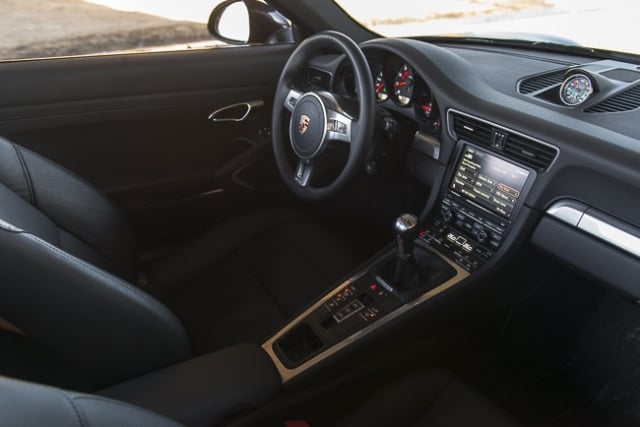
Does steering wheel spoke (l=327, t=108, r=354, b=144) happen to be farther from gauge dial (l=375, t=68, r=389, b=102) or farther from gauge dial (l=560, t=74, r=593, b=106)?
gauge dial (l=560, t=74, r=593, b=106)

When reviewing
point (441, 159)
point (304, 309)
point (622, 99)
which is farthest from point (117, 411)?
point (622, 99)

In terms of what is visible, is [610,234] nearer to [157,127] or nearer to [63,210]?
[63,210]

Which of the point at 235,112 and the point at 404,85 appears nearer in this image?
the point at 404,85

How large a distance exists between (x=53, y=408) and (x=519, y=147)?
1086 mm

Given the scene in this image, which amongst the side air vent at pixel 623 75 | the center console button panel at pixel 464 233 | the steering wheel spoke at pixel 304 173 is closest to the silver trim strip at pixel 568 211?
the center console button panel at pixel 464 233

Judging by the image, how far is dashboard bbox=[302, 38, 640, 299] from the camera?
45.9 inches

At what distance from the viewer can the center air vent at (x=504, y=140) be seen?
1257mm

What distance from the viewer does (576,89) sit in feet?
4.35

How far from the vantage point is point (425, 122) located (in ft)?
5.18

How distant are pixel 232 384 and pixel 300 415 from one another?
1.07ft

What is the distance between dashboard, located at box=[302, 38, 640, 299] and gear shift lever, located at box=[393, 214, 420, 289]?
129 mm

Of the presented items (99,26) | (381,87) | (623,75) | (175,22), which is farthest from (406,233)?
(99,26)

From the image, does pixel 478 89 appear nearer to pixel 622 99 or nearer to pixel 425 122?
pixel 425 122

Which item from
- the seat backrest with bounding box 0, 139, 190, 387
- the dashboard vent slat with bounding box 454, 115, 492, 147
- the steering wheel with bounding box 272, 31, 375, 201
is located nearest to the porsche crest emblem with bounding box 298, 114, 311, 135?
the steering wheel with bounding box 272, 31, 375, 201
